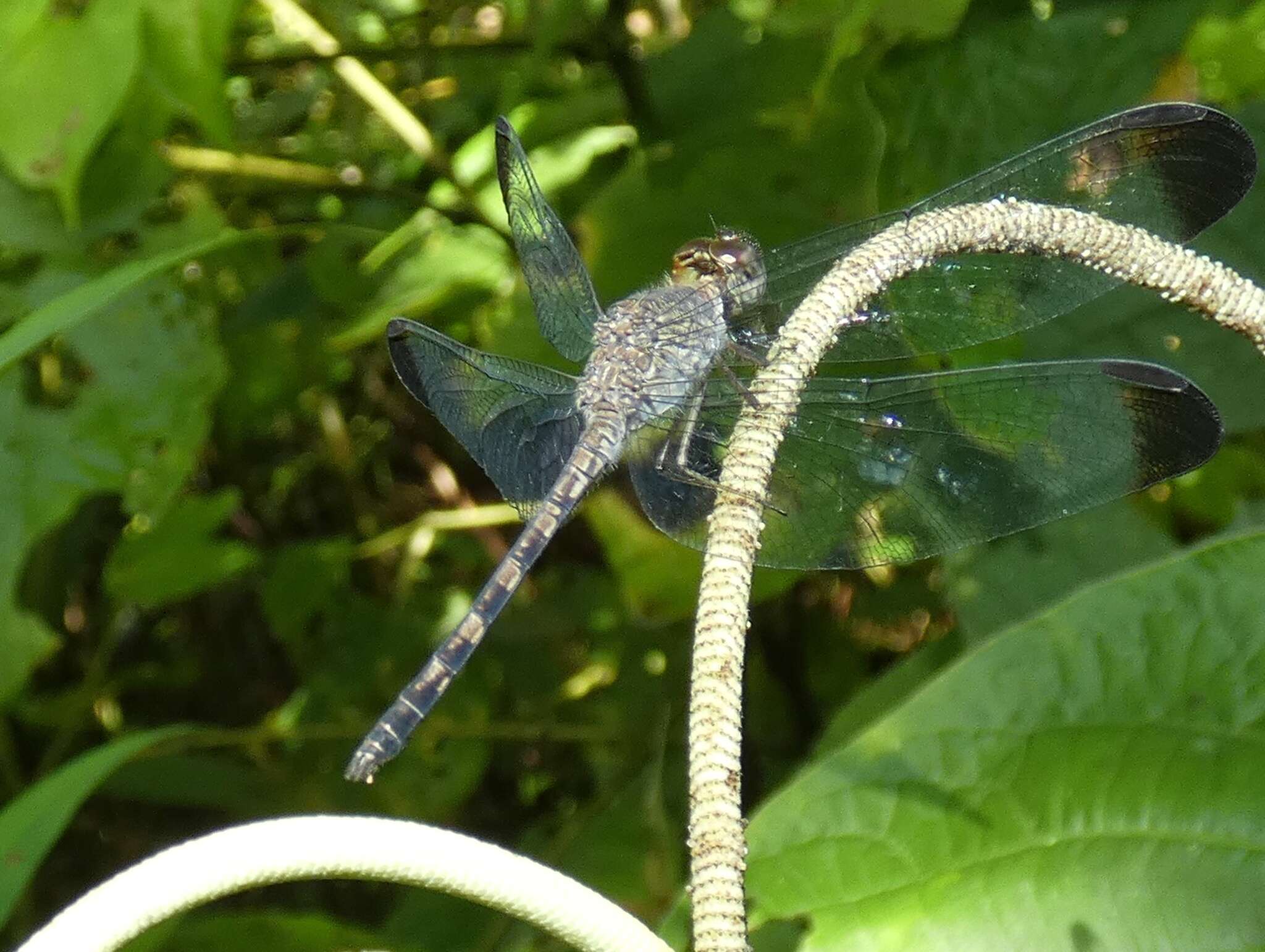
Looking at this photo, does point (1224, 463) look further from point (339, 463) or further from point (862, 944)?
point (339, 463)

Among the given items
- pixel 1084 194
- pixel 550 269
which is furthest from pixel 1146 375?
pixel 550 269

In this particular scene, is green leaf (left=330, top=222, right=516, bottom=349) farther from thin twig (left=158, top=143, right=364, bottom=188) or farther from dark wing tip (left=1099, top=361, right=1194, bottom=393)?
dark wing tip (left=1099, top=361, right=1194, bottom=393)

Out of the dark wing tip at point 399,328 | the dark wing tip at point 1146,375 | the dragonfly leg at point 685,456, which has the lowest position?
the dark wing tip at point 1146,375

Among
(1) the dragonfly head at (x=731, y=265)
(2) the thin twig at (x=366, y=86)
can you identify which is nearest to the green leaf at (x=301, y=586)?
(2) the thin twig at (x=366, y=86)

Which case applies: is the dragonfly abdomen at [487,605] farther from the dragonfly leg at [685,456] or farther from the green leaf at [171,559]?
the green leaf at [171,559]

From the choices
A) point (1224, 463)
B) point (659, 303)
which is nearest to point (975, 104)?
point (659, 303)

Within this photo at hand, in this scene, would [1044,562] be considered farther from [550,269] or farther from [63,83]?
[63,83]

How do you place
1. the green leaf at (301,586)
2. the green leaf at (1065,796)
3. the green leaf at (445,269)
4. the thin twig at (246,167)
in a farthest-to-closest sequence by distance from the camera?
the green leaf at (301,586) → the thin twig at (246,167) → the green leaf at (445,269) → the green leaf at (1065,796)
